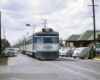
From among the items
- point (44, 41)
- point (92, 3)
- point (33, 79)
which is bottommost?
point (33, 79)

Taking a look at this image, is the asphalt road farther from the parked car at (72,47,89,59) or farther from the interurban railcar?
the parked car at (72,47,89,59)

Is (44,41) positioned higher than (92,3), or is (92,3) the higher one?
(92,3)

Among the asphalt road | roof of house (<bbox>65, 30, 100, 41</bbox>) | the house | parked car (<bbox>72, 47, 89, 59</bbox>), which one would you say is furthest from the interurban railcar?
roof of house (<bbox>65, 30, 100, 41</bbox>)

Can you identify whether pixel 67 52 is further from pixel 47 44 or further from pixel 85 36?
pixel 85 36

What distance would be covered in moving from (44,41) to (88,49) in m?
11.2

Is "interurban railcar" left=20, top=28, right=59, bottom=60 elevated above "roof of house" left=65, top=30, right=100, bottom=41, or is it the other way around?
"roof of house" left=65, top=30, right=100, bottom=41

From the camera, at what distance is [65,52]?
1997 inches

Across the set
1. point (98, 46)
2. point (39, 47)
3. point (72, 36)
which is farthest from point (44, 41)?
point (72, 36)

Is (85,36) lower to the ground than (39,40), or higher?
higher

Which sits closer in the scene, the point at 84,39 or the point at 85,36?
the point at 84,39

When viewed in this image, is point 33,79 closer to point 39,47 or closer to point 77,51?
point 39,47

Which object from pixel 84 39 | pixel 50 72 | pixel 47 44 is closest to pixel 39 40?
pixel 47 44

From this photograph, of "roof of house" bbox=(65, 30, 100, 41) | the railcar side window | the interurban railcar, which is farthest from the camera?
"roof of house" bbox=(65, 30, 100, 41)

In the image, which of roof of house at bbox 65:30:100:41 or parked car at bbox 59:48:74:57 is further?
roof of house at bbox 65:30:100:41
